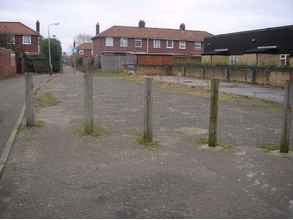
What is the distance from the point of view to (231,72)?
32938 mm

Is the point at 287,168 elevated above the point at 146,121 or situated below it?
below

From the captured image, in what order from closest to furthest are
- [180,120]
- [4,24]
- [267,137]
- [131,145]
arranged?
[131,145] → [267,137] → [180,120] → [4,24]

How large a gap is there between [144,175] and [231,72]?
2872 centimetres

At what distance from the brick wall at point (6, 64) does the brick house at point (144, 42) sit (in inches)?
853

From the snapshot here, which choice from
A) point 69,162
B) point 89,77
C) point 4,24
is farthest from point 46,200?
point 4,24

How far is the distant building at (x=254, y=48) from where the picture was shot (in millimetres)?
33250

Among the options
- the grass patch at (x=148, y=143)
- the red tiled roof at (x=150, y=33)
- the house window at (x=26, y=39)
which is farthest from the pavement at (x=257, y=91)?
the red tiled roof at (x=150, y=33)

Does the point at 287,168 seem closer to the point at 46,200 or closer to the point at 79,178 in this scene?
the point at 79,178

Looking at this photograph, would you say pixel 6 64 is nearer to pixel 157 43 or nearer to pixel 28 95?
pixel 28 95

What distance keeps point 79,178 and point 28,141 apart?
9.25 ft

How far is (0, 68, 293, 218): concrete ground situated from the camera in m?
4.36

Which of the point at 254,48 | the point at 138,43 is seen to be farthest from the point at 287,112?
the point at 138,43

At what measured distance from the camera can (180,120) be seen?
10.8 metres

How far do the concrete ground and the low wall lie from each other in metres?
13.5
